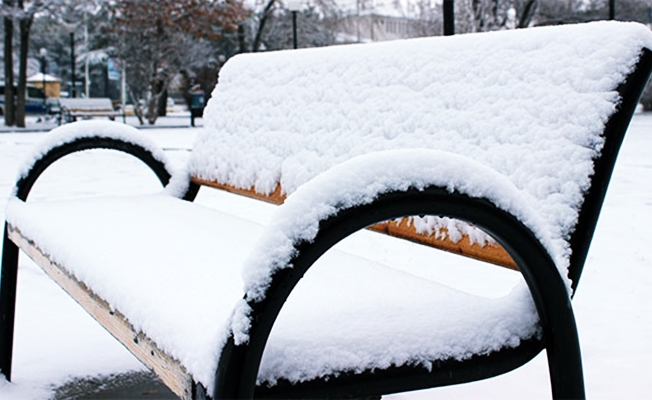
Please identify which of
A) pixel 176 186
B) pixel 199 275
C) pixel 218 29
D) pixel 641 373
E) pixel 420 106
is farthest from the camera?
pixel 218 29

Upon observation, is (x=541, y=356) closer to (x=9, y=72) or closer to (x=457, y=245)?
(x=457, y=245)

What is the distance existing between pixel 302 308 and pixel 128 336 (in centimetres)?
35

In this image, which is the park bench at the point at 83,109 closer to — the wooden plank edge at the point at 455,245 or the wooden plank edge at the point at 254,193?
the wooden plank edge at the point at 254,193

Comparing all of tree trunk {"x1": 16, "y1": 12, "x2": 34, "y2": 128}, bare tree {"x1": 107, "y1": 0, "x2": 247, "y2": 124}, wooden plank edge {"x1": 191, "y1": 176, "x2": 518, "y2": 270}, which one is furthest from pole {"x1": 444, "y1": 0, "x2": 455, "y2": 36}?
bare tree {"x1": 107, "y1": 0, "x2": 247, "y2": 124}

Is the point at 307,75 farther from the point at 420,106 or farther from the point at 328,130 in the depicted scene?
the point at 420,106

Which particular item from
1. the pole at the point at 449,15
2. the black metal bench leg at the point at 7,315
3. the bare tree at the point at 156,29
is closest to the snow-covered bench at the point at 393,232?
the black metal bench leg at the point at 7,315

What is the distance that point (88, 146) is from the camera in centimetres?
288

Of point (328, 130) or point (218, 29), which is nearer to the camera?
point (328, 130)

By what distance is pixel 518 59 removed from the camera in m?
1.72

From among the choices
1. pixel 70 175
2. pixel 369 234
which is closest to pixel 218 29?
pixel 70 175

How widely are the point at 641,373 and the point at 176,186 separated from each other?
178 centimetres

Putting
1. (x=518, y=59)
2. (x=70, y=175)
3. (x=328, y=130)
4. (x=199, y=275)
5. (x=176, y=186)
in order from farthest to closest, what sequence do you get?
1. (x=70, y=175)
2. (x=176, y=186)
3. (x=328, y=130)
4. (x=518, y=59)
5. (x=199, y=275)

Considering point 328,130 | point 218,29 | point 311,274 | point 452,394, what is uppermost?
point 218,29

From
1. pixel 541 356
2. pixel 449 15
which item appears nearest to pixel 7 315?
pixel 541 356
